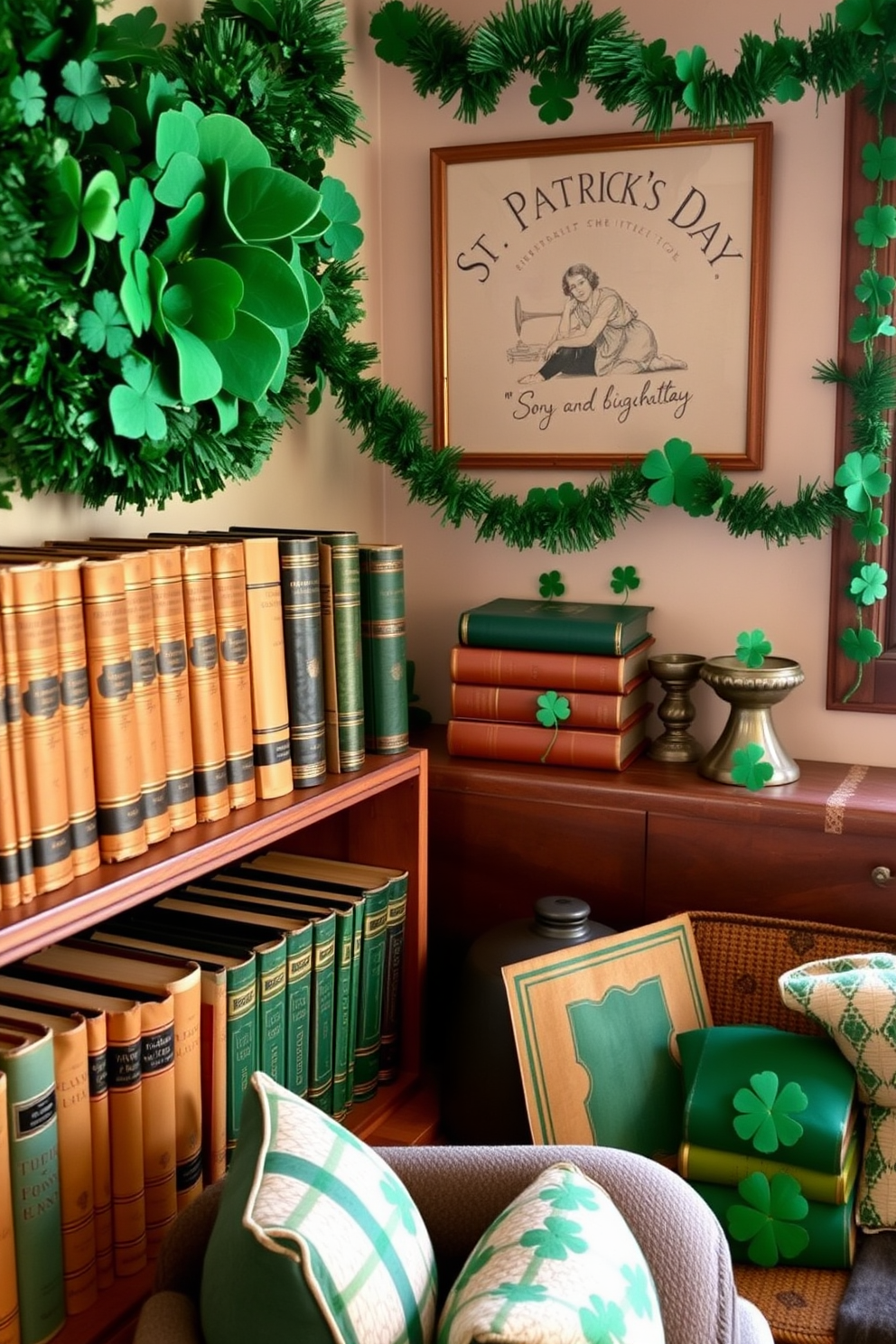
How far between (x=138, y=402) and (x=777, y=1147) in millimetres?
1100

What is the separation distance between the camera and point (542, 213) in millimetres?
2068

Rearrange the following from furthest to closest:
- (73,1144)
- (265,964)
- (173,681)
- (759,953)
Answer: (759,953), (265,964), (173,681), (73,1144)

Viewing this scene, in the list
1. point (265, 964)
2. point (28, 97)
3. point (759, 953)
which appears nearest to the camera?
point (28, 97)

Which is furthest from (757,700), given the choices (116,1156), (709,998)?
(116,1156)

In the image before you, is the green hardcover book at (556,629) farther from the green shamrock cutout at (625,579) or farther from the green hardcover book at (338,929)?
the green hardcover book at (338,929)

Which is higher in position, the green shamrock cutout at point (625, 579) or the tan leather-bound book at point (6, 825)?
the green shamrock cutout at point (625, 579)

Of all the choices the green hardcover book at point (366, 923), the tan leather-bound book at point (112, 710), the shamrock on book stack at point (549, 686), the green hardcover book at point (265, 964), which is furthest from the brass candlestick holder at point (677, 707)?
the tan leather-bound book at point (112, 710)

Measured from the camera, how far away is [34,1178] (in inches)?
48.1

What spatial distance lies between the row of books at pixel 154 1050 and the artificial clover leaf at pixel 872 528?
843 mm

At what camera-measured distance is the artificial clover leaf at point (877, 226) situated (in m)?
1.82

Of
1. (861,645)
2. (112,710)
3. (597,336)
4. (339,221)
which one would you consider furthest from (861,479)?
(112,710)

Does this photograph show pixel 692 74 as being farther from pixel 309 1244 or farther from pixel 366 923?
pixel 309 1244

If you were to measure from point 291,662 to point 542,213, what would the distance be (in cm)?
93

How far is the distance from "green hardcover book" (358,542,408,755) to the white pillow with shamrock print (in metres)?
0.73
